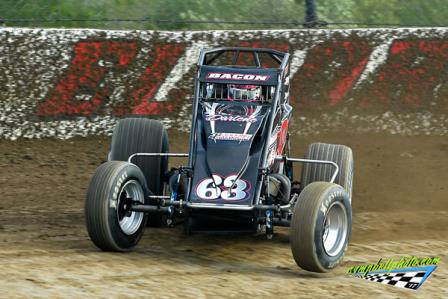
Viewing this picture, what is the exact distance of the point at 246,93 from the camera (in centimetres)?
803

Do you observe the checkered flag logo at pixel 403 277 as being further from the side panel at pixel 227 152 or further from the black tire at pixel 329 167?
the black tire at pixel 329 167

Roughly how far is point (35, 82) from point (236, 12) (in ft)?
9.87

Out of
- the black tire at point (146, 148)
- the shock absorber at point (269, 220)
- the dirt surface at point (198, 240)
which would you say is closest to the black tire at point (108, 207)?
the dirt surface at point (198, 240)

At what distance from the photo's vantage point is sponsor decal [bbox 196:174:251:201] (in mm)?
7281

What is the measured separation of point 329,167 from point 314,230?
1415mm

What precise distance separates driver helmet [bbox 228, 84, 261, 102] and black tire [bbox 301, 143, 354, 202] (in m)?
0.71

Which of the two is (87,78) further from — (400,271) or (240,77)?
(400,271)

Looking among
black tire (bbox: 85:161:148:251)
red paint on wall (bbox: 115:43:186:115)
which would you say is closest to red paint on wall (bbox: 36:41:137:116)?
red paint on wall (bbox: 115:43:186:115)

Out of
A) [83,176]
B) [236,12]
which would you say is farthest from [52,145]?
[236,12]

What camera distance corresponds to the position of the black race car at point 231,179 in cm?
711

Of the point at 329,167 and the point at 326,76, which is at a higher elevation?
the point at 326,76

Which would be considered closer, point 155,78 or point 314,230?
point 314,230

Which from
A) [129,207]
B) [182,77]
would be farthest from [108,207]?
[182,77]

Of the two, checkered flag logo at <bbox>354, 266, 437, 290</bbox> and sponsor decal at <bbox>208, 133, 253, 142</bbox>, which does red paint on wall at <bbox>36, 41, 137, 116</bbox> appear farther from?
checkered flag logo at <bbox>354, 266, 437, 290</bbox>
